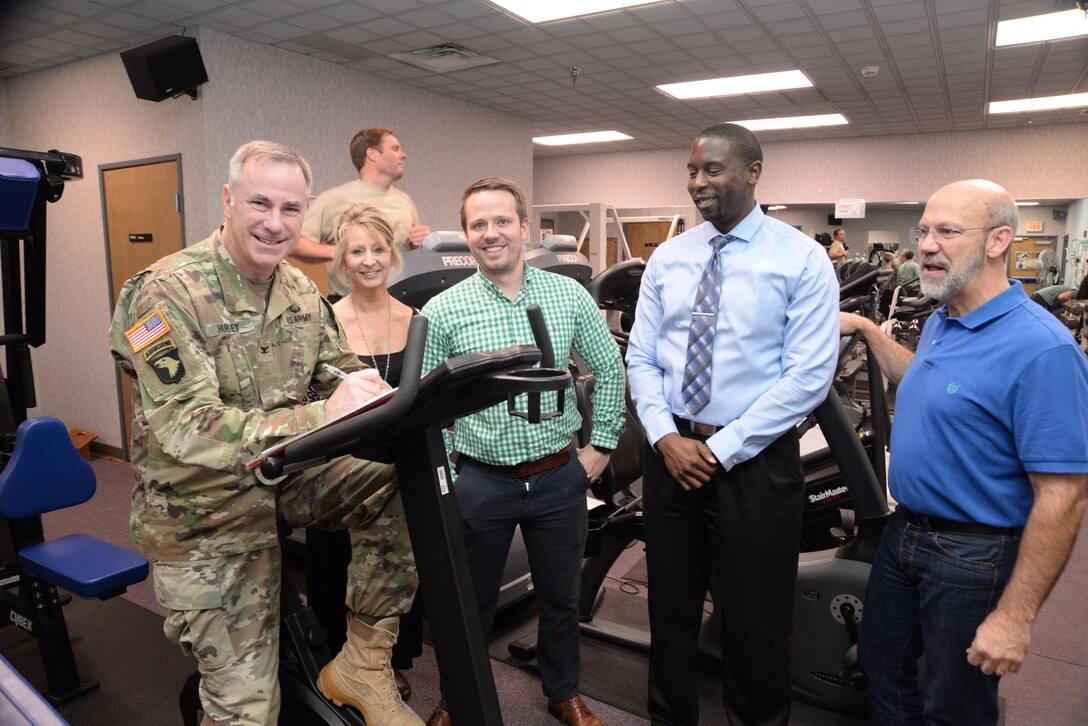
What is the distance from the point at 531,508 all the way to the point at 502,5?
157 inches

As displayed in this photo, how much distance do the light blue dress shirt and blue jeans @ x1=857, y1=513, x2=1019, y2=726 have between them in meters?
0.39

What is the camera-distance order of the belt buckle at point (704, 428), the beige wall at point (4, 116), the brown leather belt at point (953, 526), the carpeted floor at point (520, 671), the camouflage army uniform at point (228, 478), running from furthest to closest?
the beige wall at point (4, 116) < the carpeted floor at point (520, 671) < the belt buckle at point (704, 428) < the brown leather belt at point (953, 526) < the camouflage army uniform at point (228, 478)

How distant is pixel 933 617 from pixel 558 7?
4.59m

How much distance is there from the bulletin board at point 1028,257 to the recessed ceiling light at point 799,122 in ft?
17.9

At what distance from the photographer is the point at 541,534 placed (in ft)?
6.90

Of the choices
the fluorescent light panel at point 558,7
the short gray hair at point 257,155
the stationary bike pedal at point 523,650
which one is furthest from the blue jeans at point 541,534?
the fluorescent light panel at point 558,7

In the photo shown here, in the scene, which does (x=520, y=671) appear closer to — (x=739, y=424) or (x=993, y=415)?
(x=739, y=424)

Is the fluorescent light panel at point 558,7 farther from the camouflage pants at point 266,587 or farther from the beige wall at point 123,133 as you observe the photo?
the camouflage pants at point 266,587

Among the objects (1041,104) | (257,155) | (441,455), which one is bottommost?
(441,455)

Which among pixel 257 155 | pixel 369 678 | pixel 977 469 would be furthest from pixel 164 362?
pixel 977 469

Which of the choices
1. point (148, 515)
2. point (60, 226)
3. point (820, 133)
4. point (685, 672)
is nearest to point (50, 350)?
point (60, 226)

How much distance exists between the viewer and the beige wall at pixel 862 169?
29.6 ft

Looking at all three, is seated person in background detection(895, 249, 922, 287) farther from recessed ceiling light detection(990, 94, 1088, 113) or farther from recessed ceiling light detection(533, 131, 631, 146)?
recessed ceiling light detection(533, 131, 631, 146)

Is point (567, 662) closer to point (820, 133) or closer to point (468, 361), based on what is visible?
point (468, 361)
